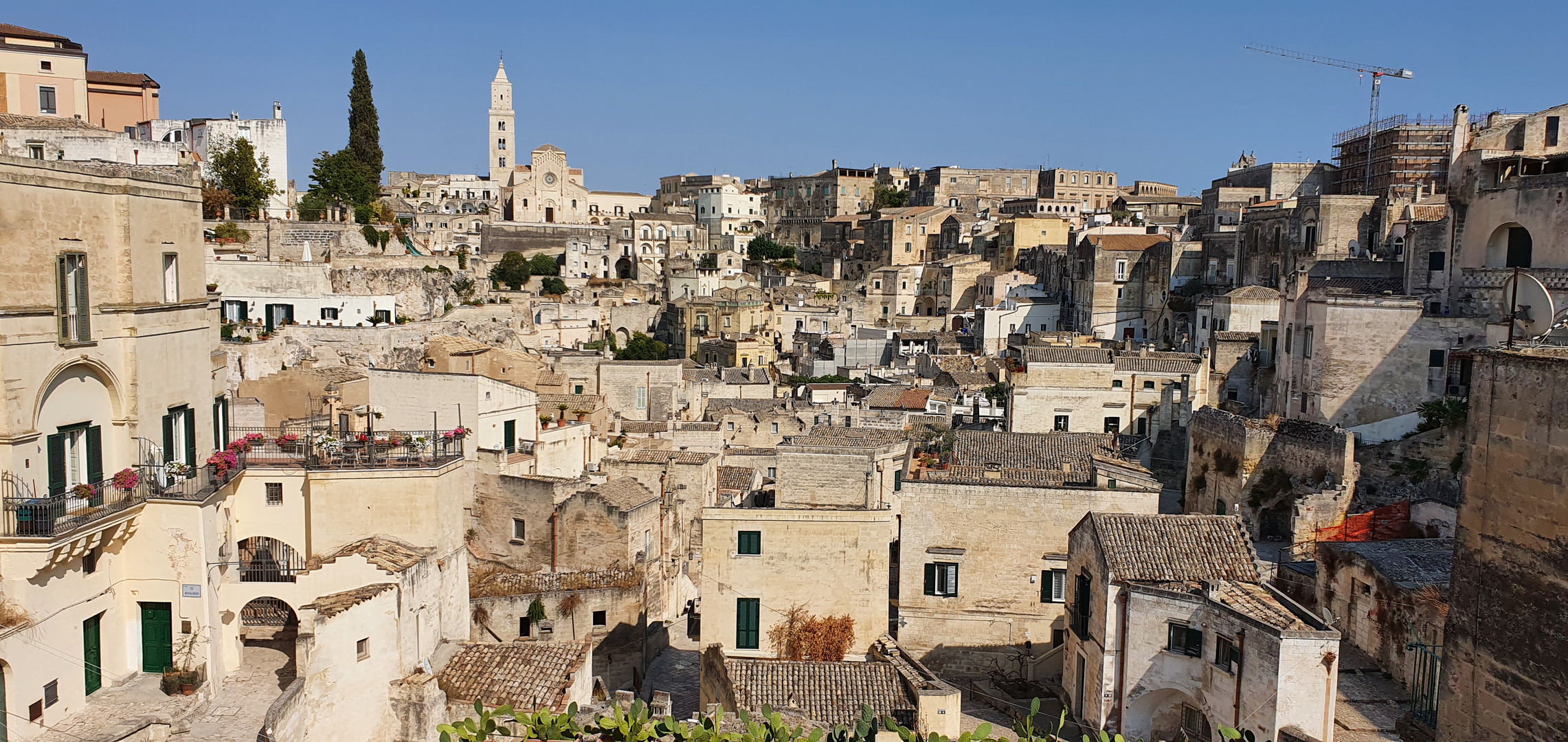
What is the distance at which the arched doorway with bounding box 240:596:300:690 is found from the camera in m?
16.6

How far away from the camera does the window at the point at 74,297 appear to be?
1509 cm

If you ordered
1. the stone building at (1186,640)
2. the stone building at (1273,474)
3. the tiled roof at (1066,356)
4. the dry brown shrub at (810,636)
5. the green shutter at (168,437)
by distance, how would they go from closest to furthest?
the stone building at (1186,640) → the green shutter at (168,437) → the dry brown shrub at (810,636) → the stone building at (1273,474) → the tiled roof at (1066,356)

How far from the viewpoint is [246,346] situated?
37.0 m

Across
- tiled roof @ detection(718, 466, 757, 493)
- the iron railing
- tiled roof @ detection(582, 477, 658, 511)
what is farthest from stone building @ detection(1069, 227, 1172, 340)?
the iron railing

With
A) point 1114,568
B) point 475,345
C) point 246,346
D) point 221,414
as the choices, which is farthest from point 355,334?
point 1114,568

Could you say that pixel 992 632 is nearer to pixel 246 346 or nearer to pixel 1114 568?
pixel 1114 568

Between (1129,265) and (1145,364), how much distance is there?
19.9 metres

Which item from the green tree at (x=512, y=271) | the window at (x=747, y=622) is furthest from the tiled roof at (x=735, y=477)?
the green tree at (x=512, y=271)

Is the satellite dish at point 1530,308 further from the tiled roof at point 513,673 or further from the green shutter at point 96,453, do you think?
the green shutter at point 96,453

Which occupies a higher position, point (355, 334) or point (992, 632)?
point (355, 334)

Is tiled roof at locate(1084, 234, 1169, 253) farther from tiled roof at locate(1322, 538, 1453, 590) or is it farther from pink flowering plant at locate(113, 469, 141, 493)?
pink flowering plant at locate(113, 469, 141, 493)

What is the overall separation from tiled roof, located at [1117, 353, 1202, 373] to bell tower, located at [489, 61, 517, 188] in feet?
280

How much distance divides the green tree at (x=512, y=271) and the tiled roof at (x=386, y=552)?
52033 millimetres

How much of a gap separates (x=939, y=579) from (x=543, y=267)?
182ft
